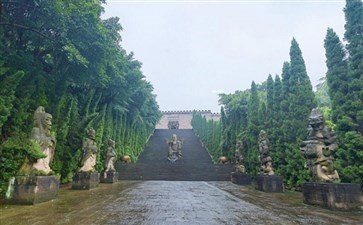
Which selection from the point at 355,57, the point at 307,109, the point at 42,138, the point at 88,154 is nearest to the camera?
the point at 42,138

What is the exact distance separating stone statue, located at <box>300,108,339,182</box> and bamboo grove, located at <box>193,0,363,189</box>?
3.63 ft

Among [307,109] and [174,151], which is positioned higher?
[307,109]

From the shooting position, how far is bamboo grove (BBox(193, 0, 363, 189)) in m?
7.87

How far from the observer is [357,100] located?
8148 mm

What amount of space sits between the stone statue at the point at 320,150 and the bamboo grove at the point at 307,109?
111 cm

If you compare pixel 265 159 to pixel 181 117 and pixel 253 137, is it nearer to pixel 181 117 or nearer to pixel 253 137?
pixel 253 137

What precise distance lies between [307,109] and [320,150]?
479cm

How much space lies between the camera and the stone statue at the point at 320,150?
22.1 feet

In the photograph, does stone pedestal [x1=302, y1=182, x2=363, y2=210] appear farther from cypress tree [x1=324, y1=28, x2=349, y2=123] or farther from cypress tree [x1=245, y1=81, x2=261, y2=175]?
cypress tree [x1=245, y1=81, x2=261, y2=175]

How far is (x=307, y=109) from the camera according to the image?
11.3m

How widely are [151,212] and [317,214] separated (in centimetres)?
347

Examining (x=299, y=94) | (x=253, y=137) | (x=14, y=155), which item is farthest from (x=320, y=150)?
(x=14, y=155)

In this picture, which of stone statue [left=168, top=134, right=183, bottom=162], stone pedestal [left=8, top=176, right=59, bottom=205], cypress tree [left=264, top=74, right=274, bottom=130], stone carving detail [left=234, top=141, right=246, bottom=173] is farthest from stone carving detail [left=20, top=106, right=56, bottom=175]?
stone statue [left=168, top=134, right=183, bottom=162]

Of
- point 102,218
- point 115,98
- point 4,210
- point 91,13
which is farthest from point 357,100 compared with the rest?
point 115,98
